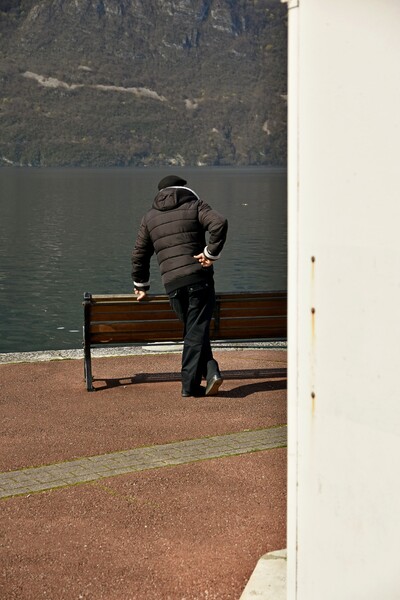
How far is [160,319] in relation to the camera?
8781 millimetres

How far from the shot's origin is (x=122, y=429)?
23.3 ft

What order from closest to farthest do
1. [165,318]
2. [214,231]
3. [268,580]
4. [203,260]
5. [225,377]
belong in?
[268,580], [214,231], [203,260], [165,318], [225,377]

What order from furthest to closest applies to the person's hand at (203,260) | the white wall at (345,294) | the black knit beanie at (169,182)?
the black knit beanie at (169,182)
the person's hand at (203,260)
the white wall at (345,294)

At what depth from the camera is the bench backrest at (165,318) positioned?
8.70 metres

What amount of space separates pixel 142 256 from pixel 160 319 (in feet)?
2.34

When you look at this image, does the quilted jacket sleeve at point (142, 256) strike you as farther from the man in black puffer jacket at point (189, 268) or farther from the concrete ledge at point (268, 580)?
the concrete ledge at point (268, 580)

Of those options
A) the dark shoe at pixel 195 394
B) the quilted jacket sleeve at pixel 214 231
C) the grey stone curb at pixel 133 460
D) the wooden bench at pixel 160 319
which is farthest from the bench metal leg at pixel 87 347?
the grey stone curb at pixel 133 460

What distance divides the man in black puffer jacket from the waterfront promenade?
26cm

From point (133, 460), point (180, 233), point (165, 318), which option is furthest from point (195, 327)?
point (133, 460)

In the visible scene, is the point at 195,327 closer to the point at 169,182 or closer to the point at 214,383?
the point at 214,383

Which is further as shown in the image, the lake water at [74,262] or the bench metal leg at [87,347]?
the lake water at [74,262]

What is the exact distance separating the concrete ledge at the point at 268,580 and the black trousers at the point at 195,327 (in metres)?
3.55

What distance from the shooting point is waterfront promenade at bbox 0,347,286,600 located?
4496mm

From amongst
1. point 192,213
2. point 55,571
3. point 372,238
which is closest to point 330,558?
point 372,238
